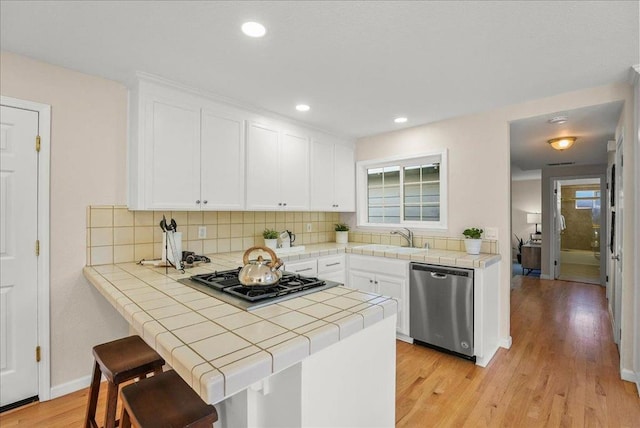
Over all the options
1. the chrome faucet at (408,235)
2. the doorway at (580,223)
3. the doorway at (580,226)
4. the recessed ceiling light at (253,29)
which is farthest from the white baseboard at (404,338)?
the doorway at (580,223)

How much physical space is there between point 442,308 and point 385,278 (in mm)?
596

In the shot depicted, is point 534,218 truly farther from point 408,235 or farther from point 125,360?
point 125,360

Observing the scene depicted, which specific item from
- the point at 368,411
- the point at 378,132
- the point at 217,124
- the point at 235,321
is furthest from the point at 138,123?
the point at 378,132

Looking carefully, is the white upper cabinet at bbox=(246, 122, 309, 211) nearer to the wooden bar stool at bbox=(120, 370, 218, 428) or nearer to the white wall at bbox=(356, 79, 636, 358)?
the white wall at bbox=(356, 79, 636, 358)

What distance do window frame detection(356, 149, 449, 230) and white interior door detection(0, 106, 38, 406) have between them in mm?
3186

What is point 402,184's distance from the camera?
3.77m

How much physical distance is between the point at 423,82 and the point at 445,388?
229 centimetres

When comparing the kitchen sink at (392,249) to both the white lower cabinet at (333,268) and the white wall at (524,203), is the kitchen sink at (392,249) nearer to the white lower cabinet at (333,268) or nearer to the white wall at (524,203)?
the white lower cabinet at (333,268)

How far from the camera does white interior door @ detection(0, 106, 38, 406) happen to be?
6.39 feet

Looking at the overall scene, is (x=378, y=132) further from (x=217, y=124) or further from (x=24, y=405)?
(x=24, y=405)

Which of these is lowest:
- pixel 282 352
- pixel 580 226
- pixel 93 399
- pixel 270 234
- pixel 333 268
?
pixel 93 399

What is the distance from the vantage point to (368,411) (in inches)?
51.2

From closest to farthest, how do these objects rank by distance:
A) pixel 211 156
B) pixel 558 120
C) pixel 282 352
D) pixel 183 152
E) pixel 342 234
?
pixel 282 352, pixel 183 152, pixel 211 156, pixel 558 120, pixel 342 234

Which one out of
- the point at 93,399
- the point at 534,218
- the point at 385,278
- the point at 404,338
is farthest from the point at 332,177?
the point at 534,218
